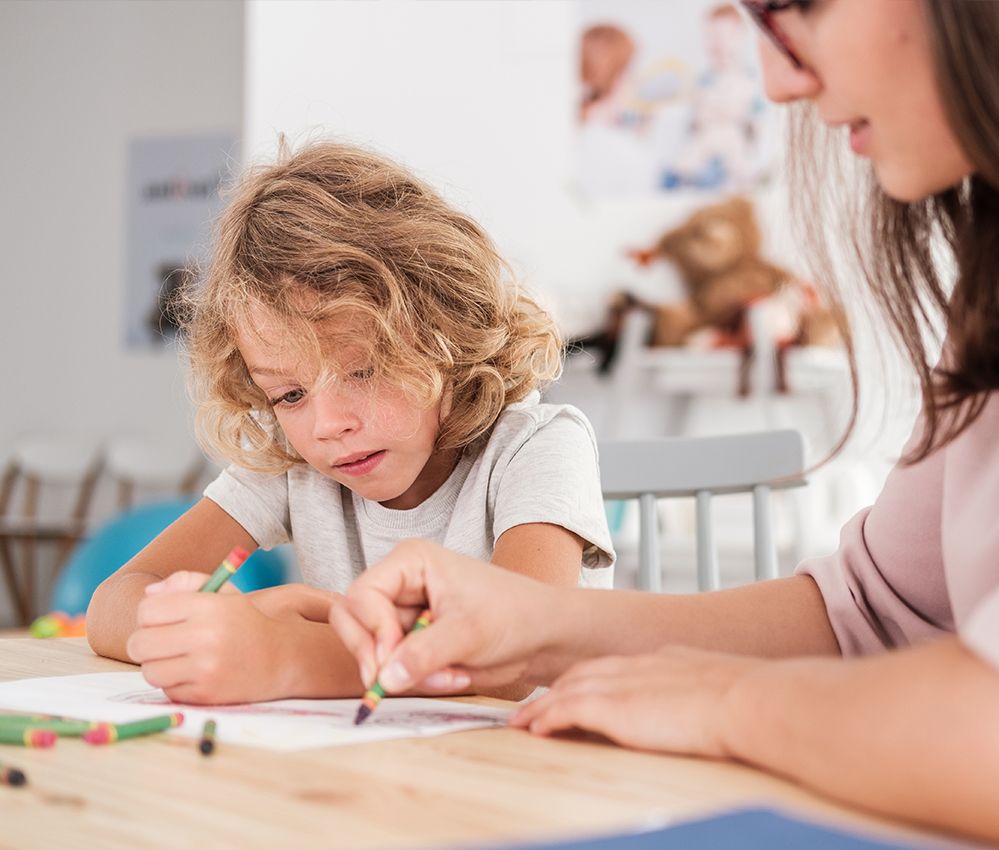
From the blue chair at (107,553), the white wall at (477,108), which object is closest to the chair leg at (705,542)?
the white wall at (477,108)

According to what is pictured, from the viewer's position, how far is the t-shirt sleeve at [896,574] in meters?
0.82

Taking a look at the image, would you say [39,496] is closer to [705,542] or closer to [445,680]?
[705,542]

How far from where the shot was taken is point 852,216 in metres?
0.86

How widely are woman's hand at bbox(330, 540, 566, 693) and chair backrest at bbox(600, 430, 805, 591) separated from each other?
1.95 ft

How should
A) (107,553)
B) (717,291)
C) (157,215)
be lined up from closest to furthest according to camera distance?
(107,553) → (717,291) → (157,215)

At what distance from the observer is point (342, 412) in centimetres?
111

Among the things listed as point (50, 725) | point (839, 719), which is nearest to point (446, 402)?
point (50, 725)

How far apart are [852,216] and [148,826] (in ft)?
Answer: 1.99

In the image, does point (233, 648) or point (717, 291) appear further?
point (717, 291)

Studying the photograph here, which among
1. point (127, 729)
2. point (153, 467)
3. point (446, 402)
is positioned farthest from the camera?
point (153, 467)

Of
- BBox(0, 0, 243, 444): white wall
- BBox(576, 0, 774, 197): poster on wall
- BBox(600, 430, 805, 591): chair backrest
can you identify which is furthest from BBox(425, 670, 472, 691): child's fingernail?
BBox(0, 0, 243, 444): white wall

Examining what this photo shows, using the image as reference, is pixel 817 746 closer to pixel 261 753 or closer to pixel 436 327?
pixel 261 753

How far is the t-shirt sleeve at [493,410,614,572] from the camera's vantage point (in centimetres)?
113

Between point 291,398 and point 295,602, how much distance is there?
25 centimetres
